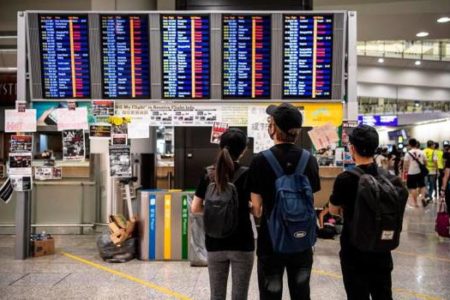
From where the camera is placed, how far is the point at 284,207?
8.64ft

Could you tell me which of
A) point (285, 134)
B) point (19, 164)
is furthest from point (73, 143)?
point (285, 134)

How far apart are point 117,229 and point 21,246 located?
1379 millimetres

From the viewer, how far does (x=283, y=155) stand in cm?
272

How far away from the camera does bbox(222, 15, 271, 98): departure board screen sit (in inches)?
237

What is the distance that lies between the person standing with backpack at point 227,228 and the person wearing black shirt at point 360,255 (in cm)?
60

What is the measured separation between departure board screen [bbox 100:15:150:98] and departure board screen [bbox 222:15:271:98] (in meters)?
1.07

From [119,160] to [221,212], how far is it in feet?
11.9

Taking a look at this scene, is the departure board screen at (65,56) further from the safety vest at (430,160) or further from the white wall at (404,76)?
the white wall at (404,76)

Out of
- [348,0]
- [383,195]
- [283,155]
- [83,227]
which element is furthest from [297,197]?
[348,0]

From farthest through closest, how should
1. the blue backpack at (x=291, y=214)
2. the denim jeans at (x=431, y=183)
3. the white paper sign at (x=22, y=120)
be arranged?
the denim jeans at (x=431, y=183)
the white paper sign at (x=22, y=120)
the blue backpack at (x=291, y=214)

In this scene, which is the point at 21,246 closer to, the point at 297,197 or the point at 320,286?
the point at 320,286

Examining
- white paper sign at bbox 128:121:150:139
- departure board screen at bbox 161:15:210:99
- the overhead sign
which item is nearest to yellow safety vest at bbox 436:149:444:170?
departure board screen at bbox 161:15:210:99

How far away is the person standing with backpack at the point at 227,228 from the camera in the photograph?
289cm

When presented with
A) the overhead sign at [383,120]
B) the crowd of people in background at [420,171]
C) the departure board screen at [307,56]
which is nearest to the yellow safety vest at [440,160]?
the crowd of people in background at [420,171]
